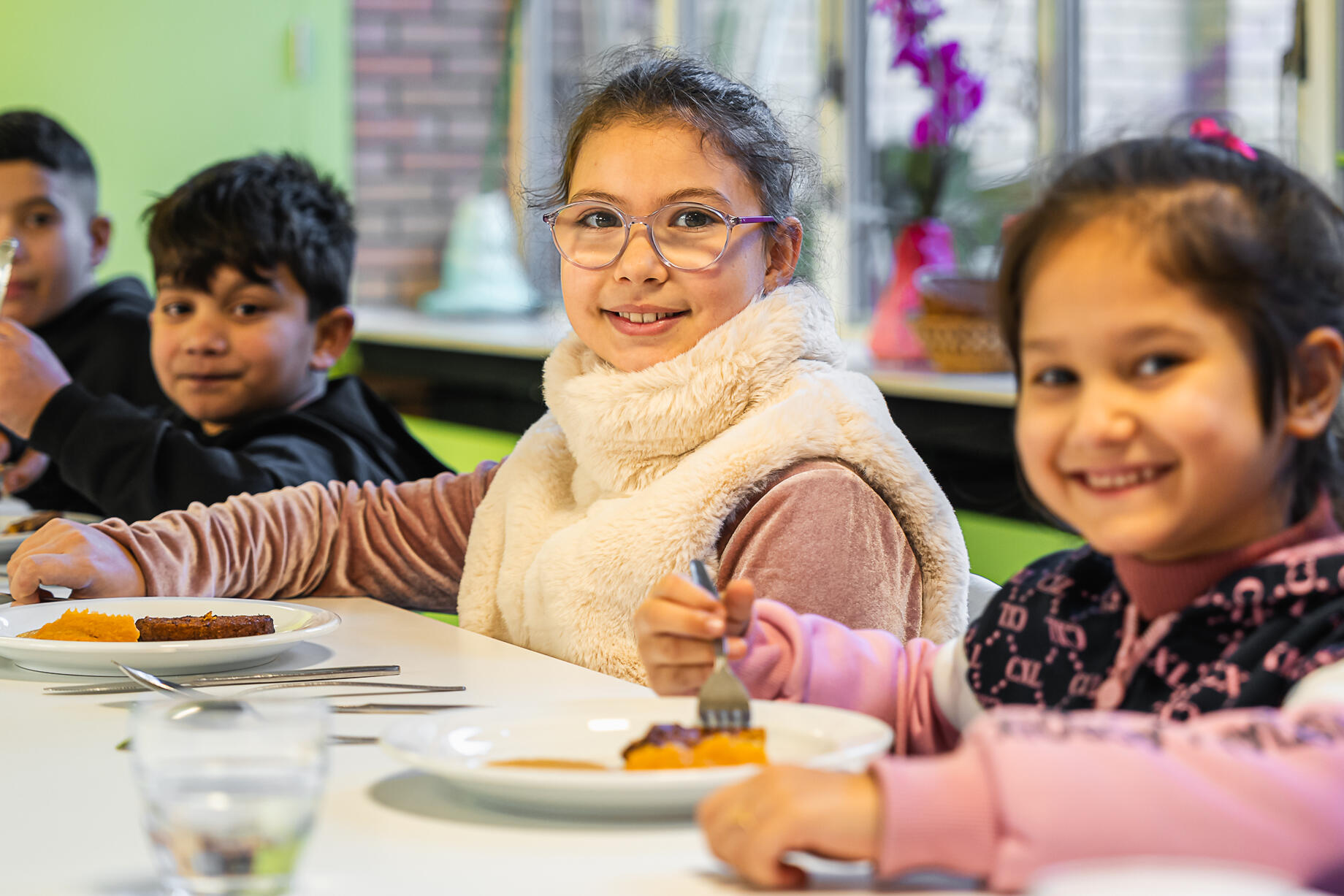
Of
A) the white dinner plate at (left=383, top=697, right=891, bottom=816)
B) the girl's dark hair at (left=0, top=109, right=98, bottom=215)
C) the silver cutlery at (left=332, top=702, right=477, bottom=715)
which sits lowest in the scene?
the silver cutlery at (left=332, top=702, right=477, bottom=715)

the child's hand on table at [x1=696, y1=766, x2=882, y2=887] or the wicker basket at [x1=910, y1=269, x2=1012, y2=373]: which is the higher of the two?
the wicker basket at [x1=910, y1=269, x2=1012, y2=373]

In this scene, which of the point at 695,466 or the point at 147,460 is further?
the point at 147,460

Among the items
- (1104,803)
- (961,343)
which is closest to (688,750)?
(1104,803)

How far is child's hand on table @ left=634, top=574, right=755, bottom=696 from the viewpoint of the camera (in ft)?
3.15

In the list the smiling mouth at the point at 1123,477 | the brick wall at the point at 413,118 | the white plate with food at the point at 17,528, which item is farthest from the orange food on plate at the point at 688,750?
the brick wall at the point at 413,118

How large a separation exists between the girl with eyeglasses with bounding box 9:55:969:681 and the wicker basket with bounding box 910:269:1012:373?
1.16m

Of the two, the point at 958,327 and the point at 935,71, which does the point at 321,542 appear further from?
the point at 935,71

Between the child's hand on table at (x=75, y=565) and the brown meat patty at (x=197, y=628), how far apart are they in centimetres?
23

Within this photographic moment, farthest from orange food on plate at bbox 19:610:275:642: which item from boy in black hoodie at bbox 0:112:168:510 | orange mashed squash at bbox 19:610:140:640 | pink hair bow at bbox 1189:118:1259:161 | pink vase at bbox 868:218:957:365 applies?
pink vase at bbox 868:218:957:365

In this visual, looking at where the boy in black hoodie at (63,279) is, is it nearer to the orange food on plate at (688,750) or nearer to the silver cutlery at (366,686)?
the silver cutlery at (366,686)

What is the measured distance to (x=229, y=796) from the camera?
630 millimetres

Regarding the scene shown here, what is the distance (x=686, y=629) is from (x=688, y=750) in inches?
7.1

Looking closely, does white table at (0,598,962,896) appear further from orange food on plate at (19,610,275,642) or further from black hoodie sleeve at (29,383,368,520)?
black hoodie sleeve at (29,383,368,520)

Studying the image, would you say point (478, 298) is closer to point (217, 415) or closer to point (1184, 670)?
point (217, 415)
